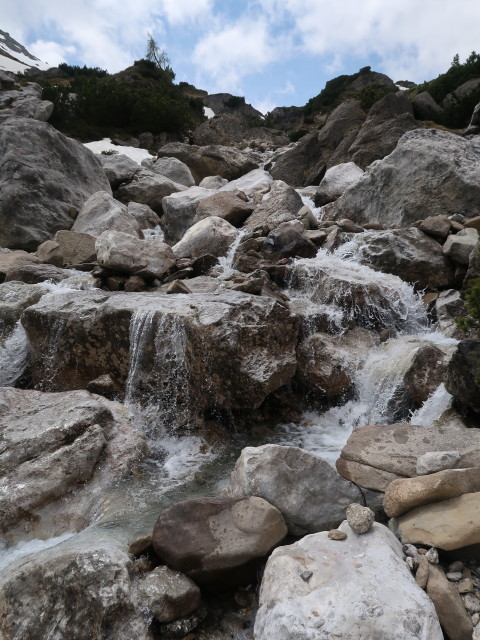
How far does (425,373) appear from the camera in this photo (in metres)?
7.94

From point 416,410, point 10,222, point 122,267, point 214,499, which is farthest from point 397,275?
point 10,222

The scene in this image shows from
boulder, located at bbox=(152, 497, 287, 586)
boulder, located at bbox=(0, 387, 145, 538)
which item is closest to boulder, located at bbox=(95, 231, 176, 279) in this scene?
boulder, located at bbox=(0, 387, 145, 538)

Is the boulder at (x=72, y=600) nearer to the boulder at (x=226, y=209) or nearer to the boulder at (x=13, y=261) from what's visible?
the boulder at (x=13, y=261)

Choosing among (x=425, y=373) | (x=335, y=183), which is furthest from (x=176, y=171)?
(x=425, y=373)

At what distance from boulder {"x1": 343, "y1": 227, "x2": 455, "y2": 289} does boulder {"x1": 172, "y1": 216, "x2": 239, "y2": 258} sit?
391 cm

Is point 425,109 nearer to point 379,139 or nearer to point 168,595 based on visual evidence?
point 379,139

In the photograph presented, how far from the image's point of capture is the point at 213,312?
7.90 m

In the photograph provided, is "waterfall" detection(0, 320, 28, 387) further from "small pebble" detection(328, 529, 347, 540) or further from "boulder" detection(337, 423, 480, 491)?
"small pebble" detection(328, 529, 347, 540)

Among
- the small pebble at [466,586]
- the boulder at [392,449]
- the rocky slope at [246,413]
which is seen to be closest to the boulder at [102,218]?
the rocky slope at [246,413]

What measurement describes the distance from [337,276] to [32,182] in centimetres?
1260

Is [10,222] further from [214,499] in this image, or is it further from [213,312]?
[214,499]

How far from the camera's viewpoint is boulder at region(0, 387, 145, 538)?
5281mm

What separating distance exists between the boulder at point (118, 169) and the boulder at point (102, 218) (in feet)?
18.1

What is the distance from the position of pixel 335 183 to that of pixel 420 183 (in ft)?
16.8
